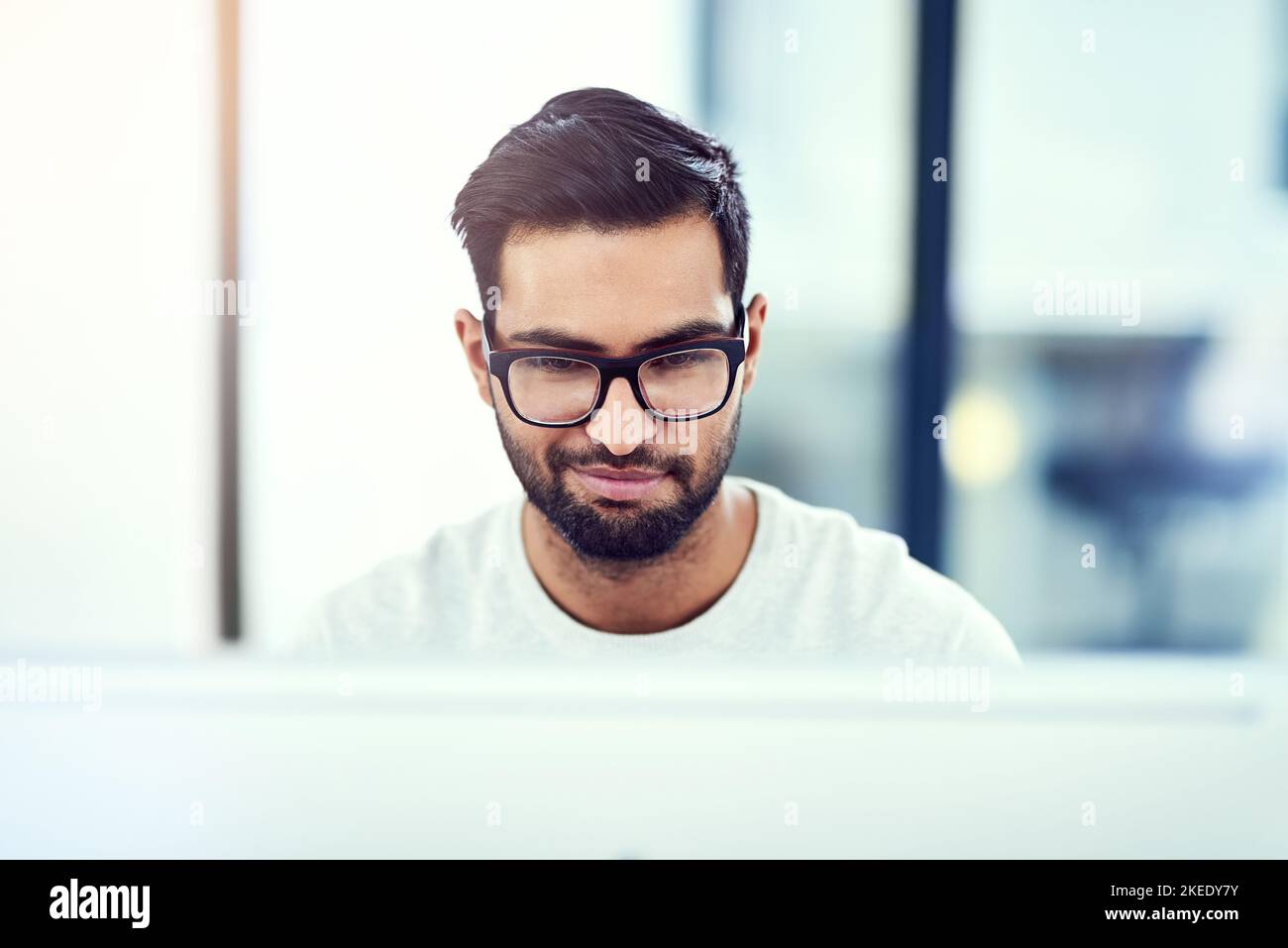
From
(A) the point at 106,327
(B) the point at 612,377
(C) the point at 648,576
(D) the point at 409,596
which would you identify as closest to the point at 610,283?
(B) the point at 612,377

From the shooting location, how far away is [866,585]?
1.43 metres

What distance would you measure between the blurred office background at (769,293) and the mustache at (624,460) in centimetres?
16

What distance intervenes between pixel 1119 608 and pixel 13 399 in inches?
76.7

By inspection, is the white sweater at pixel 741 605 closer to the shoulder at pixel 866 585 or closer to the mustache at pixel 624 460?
the shoulder at pixel 866 585

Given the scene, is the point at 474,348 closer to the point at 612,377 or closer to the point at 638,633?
the point at 612,377

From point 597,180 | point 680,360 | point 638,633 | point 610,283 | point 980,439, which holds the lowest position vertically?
point 638,633

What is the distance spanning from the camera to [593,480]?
4.37ft

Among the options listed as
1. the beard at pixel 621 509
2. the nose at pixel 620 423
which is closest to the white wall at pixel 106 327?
the beard at pixel 621 509

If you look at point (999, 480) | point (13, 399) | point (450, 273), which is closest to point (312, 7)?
point (450, 273)

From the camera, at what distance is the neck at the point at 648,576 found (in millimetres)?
1393

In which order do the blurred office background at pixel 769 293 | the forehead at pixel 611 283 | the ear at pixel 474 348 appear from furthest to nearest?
the blurred office background at pixel 769 293 → the ear at pixel 474 348 → the forehead at pixel 611 283

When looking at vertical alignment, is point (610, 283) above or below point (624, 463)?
above
